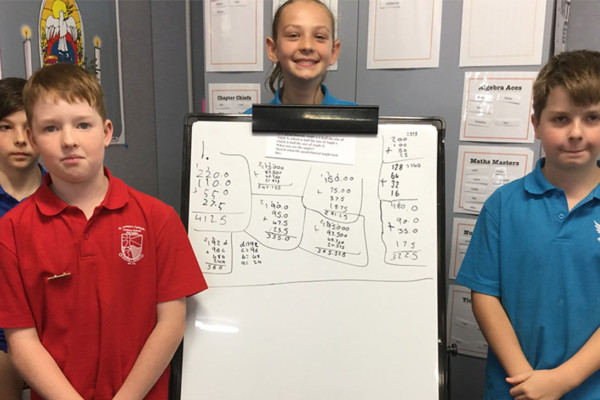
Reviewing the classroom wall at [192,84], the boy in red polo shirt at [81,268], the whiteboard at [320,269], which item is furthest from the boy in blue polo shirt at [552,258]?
the boy in red polo shirt at [81,268]

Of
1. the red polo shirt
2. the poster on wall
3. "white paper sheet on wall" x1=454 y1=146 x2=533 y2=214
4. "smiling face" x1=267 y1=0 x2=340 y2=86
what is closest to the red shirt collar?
the red polo shirt

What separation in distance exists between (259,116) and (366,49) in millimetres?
612

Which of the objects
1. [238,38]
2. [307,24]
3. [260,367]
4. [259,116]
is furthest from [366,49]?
[260,367]

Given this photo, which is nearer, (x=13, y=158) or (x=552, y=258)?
(x=552, y=258)

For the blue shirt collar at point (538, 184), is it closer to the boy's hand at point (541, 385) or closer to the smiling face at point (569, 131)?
the smiling face at point (569, 131)

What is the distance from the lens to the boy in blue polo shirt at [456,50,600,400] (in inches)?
36.7

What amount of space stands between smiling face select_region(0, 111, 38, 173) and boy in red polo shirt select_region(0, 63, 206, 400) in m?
0.27

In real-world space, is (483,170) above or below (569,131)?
below

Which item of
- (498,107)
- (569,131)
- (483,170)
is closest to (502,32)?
(498,107)

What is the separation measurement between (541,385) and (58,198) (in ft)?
3.63

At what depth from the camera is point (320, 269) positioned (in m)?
1.09

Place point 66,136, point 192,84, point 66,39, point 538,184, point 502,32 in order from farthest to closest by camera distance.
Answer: point 192,84 < point 66,39 < point 502,32 < point 538,184 < point 66,136

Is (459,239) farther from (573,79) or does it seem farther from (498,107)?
(573,79)

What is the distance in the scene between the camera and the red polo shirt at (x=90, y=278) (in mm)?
901
